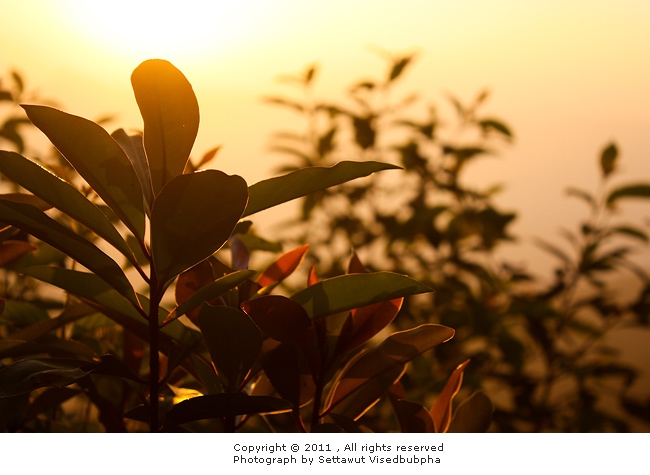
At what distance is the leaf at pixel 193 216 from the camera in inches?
13.5

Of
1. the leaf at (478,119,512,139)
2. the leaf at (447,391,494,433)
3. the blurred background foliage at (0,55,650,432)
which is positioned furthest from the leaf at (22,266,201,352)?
the leaf at (478,119,512,139)

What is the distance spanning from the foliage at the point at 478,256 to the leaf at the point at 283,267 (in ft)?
2.75

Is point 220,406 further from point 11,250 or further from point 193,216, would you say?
point 11,250

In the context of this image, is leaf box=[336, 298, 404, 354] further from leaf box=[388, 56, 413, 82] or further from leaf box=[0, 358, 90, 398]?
leaf box=[388, 56, 413, 82]

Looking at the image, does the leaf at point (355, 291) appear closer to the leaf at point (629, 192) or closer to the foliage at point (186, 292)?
the foliage at point (186, 292)

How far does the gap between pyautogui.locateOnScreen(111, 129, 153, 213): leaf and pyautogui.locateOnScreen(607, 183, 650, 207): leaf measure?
1280mm

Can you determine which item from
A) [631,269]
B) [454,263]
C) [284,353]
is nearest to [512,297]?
[454,263]

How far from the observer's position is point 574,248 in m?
1.52

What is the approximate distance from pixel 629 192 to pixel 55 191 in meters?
1.38

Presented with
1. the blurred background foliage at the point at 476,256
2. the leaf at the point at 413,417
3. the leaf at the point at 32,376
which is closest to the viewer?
the leaf at the point at 32,376

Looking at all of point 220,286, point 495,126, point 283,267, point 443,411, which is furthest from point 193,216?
point 495,126

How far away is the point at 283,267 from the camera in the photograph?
49cm

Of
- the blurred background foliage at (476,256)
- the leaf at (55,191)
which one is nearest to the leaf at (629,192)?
the blurred background foliage at (476,256)
